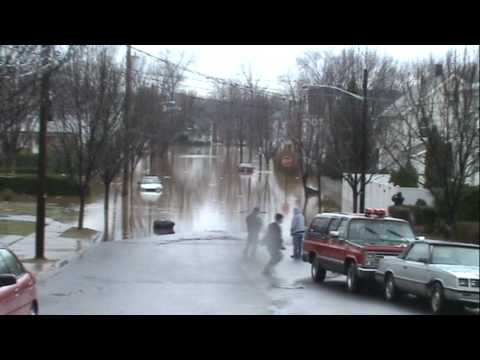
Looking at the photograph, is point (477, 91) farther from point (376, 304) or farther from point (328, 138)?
point (328, 138)

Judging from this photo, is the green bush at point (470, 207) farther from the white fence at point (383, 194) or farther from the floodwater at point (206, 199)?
the floodwater at point (206, 199)

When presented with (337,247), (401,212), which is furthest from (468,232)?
(337,247)

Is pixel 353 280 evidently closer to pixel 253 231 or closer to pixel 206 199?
pixel 253 231

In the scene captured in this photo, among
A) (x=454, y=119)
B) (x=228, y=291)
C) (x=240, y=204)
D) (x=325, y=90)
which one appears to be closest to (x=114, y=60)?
(x=325, y=90)

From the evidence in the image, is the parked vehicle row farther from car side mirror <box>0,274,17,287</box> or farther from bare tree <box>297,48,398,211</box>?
bare tree <box>297,48,398,211</box>

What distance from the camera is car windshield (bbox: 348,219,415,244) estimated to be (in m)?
19.0

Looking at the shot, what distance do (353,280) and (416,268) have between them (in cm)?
296

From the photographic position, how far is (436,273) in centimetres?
1486

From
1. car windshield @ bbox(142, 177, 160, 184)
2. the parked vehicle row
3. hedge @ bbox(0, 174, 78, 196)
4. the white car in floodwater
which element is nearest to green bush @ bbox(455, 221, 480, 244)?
the parked vehicle row

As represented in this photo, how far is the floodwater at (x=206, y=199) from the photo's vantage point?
132 ft

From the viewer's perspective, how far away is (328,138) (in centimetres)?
4234

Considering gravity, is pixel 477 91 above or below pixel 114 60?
below
